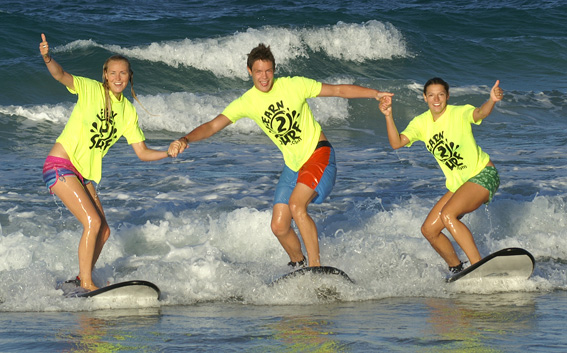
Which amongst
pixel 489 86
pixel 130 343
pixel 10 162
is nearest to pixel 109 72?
pixel 130 343

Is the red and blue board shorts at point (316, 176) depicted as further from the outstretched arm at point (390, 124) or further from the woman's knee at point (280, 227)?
the outstretched arm at point (390, 124)

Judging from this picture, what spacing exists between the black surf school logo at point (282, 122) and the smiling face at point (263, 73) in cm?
18

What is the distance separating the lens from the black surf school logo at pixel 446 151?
7199mm

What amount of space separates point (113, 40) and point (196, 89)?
3742 mm

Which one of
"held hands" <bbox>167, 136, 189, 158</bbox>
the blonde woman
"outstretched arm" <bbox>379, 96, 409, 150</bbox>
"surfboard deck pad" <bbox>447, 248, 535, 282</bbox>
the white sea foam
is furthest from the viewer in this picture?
the white sea foam

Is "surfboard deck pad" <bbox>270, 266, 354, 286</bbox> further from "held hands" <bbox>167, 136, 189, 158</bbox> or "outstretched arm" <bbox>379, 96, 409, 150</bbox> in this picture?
"held hands" <bbox>167, 136, 189, 158</bbox>

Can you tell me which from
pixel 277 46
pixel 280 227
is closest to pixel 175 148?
pixel 280 227

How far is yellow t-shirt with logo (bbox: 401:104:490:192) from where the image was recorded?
718 cm

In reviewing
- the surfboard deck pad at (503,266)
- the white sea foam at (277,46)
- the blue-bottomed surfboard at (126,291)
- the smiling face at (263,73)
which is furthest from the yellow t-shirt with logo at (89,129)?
the white sea foam at (277,46)

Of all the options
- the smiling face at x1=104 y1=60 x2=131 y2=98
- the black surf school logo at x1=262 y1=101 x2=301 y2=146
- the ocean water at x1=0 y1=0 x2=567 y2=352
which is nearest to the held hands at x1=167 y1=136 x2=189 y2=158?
the smiling face at x1=104 y1=60 x2=131 y2=98

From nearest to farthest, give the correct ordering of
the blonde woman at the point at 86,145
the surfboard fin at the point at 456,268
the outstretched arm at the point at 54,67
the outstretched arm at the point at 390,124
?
the outstretched arm at the point at 54,67 < the blonde woman at the point at 86,145 < the outstretched arm at the point at 390,124 < the surfboard fin at the point at 456,268

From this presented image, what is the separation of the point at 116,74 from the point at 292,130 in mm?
1561

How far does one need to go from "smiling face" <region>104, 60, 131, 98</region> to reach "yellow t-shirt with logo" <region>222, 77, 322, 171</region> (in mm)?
908

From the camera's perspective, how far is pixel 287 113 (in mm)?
7172
